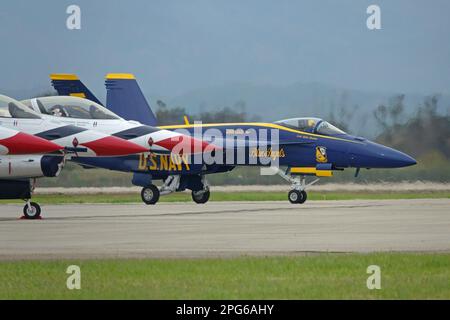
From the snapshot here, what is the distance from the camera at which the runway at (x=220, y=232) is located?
42.3ft

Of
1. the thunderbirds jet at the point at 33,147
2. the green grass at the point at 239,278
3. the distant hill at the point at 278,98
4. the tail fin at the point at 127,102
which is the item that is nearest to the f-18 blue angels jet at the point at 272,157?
the tail fin at the point at 127,102

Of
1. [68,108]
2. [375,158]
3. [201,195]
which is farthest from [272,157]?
[68,108]

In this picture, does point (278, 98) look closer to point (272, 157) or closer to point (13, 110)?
point (272, 157)

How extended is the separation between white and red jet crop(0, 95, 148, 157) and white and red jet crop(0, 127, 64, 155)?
1322 millimetres

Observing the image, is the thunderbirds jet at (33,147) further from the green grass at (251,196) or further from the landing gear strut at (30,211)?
the green grass at (251,196)

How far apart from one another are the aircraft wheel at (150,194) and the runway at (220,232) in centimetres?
297

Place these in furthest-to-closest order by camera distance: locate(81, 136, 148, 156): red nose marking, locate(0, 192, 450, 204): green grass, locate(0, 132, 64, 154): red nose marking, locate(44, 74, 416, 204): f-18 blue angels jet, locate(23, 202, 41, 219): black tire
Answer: locate(0, 192, 450, 204): green grass < locate(44, 74, 416, 204): f-18 blue angels jet < locate(81, 136, 148, 156): red nose marking < locate(23, 202, 41, 219): black tire < locate(0, 132, 64, 154): red nose marking

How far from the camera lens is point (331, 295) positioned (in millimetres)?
9156

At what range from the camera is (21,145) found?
1822 cm

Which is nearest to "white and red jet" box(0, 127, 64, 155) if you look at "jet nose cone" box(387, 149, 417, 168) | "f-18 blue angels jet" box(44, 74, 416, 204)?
"f-18 blue angels jet" box(44, 74, 416, 204)

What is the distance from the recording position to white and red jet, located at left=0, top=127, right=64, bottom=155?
59.7ft

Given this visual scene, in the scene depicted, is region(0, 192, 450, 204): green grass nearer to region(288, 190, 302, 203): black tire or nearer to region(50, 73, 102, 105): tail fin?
region(288, 190, 302, 203): black tire
